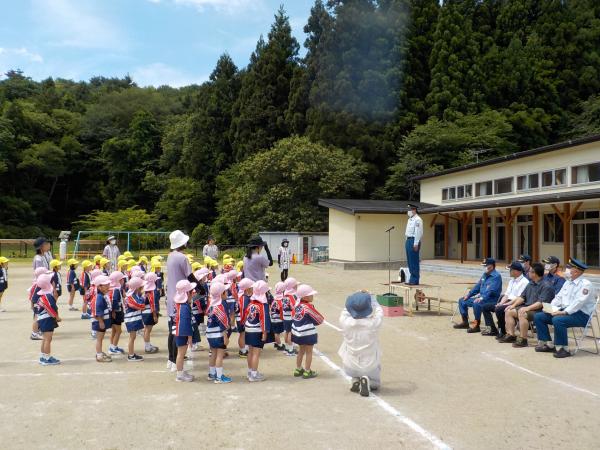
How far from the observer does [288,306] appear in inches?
316

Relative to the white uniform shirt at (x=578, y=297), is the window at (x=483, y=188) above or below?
above

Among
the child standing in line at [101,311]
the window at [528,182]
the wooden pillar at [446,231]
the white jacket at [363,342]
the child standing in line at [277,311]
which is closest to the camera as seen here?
the white jacket at [363,342]

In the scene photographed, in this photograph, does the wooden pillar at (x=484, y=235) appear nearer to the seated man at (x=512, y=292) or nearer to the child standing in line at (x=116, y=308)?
the seated man at (x=512, y=292)

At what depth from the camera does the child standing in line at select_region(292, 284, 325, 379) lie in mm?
6699

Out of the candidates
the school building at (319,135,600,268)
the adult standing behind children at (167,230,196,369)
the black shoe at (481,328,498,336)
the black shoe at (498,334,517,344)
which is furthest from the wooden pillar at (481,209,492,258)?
the adult standing behind children at (167,230,196,369)

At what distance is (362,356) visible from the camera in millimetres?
6188

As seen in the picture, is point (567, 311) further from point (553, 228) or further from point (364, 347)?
point (553, 228)

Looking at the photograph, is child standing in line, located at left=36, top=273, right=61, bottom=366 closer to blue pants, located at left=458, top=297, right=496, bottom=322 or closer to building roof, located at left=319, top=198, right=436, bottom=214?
blue pants, located at left=458, top=297, right=496, bottom=322

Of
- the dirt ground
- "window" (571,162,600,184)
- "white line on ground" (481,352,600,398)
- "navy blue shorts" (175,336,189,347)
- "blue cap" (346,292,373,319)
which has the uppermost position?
"window" (571,162,600,184)

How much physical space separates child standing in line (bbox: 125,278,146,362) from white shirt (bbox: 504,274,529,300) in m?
6.55

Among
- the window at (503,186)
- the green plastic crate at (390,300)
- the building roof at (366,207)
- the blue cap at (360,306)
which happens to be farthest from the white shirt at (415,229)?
the window at (503,186)

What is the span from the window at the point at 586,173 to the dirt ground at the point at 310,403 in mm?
16697

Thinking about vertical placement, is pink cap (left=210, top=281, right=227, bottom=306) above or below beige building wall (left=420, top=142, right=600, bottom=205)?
below

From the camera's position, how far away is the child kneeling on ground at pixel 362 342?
20.2 feet
